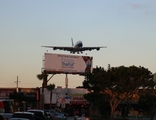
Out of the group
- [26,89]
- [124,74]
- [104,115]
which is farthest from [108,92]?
[26,89]

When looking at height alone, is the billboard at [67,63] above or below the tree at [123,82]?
above

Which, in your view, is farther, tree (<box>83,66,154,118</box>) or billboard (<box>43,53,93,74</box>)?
billboard (<box>43,53,93,74</box>)

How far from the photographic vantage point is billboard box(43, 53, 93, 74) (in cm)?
8750

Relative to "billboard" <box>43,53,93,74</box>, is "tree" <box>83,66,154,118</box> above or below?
below

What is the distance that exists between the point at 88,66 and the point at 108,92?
115ft

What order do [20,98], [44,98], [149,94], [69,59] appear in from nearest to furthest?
[149,94]
[20,98]
[44,98]
[69,59]

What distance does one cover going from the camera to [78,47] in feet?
307

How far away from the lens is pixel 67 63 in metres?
90.1

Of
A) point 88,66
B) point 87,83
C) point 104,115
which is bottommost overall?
point 104,115

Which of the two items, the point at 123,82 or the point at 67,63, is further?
the point at 67,63

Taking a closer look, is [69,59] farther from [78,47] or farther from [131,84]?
[131,84]

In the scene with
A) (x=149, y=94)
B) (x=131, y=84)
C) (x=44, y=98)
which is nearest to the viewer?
(x=131, y=84)

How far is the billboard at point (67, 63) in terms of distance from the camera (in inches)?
3445

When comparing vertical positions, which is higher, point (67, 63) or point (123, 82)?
point (67, 63)
